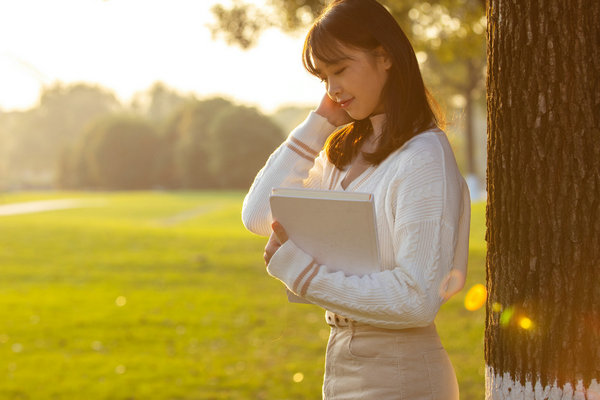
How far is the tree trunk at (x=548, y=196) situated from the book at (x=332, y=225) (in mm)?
411

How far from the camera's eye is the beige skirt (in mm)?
2080

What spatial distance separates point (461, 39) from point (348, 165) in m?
9.33

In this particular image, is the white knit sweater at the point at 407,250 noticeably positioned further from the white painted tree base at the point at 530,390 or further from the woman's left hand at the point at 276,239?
the white painted tree base at the point at 530,390

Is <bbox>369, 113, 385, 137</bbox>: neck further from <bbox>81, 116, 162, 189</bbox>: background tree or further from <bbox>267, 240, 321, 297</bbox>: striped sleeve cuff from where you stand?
<bbox>81, 116, 162, 189</bbox>: background tree

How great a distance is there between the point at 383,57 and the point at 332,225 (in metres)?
0.54

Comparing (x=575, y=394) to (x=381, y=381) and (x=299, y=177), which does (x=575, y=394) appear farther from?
(x=299, y=177)

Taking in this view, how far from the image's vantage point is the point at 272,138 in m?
58.9

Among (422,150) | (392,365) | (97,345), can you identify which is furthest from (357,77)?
(97,345)

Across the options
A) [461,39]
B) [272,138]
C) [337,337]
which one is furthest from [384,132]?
[272,138]

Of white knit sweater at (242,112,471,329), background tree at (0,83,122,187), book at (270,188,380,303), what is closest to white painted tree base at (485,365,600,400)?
white knit sweater at (242,112,471,329)

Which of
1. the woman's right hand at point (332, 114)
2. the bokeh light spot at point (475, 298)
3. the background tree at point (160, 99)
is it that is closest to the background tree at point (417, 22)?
the bokeh light spot at point (475, 298)

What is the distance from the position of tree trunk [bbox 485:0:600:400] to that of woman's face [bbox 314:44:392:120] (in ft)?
1.12

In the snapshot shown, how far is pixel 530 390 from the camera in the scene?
2.02m

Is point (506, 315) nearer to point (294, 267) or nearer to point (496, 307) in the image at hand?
point (496, 307)
